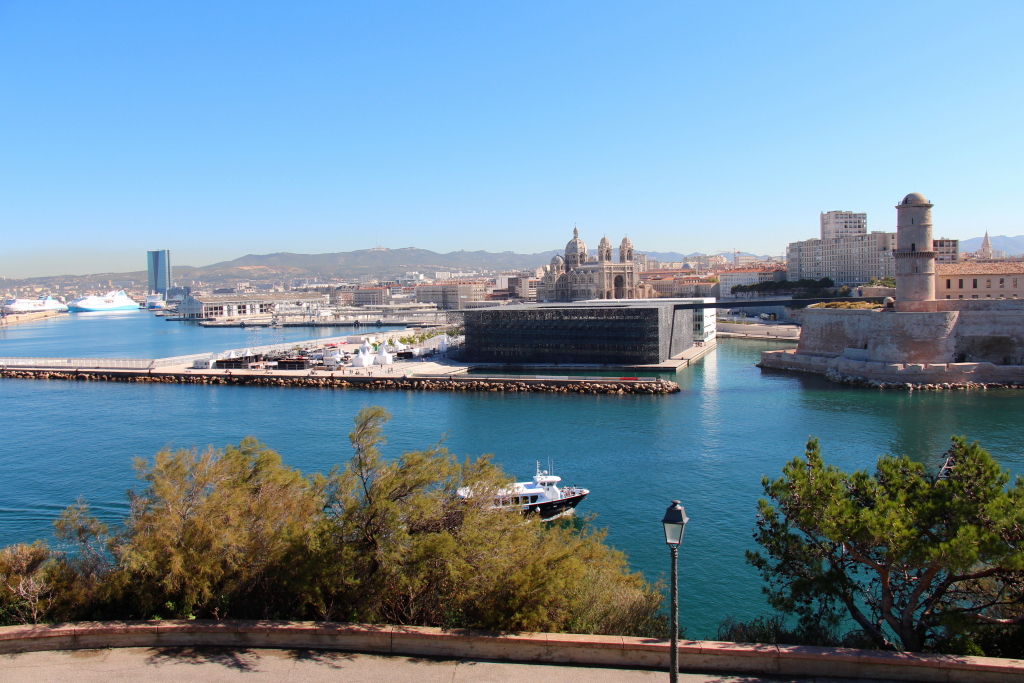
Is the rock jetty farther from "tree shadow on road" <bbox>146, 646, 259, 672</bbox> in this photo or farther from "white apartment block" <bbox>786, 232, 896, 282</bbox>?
"white apartment block" <bbox>786, 232, 896, 282</bbox>

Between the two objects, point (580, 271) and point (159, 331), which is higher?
point (580, 271)

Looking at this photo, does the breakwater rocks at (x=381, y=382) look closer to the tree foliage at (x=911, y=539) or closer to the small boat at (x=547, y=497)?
the small boat at (x=547, y=497)

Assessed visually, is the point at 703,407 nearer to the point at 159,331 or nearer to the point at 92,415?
the point at 92,415

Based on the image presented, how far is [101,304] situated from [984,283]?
141m

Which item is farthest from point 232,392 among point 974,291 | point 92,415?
point 974,291

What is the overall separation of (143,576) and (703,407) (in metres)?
20.9

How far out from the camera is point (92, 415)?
82.6 feet

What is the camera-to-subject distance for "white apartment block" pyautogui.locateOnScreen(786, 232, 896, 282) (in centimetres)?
7481

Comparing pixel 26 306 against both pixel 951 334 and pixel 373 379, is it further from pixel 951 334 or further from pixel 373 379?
pixel 951 334

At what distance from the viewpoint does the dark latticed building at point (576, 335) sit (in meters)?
34.3

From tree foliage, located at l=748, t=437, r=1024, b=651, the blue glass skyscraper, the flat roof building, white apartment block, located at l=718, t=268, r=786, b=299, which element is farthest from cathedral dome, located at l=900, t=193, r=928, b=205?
the blue glass skyscraper

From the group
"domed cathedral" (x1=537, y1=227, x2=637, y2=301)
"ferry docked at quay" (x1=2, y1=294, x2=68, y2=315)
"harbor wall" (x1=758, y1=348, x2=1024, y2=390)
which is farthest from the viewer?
"ferry docked at quay" (x1=2, y1=294, x2=68, y2=315)

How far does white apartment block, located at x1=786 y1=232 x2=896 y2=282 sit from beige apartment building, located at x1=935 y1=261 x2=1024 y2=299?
40.8m

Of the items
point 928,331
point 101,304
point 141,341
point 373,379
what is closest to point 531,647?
point 373,379
